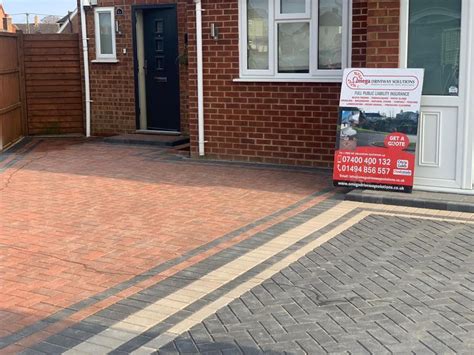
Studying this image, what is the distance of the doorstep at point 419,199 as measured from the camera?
25.1ft

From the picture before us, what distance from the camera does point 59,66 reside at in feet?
49.2

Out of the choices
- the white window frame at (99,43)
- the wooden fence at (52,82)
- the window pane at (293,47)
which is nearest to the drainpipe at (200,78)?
the window pane at (293,47)

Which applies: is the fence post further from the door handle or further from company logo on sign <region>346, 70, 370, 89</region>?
company logo on sign <region>346, 70, 370, 89</region>

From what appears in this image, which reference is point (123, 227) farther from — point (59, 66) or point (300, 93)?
point (59, 66)

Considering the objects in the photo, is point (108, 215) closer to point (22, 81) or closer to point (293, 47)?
point (293, 47)

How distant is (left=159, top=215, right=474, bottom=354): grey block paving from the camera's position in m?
4.19

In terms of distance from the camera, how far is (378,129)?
827 centimetres

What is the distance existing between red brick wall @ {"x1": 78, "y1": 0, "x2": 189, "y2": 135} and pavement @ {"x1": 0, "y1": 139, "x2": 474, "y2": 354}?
17.2 ft

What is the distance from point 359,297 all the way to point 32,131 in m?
11.7

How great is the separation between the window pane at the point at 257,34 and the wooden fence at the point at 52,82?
563 centimetres

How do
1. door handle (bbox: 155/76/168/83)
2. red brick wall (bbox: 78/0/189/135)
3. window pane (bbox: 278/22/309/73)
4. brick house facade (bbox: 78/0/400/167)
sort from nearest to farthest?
brick house facade (bbox: 78/0/400/167), window pane (bbox: 278/22/309/73), door handle (bbox: 155/76/168/83), red brick wall (bbox: 78/0/189/135)

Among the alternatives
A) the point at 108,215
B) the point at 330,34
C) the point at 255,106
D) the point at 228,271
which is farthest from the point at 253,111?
the point at 228,271

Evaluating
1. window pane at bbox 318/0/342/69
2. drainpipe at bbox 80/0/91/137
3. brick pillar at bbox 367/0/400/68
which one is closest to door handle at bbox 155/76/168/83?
drainpipe at bbox 80/0/91/137

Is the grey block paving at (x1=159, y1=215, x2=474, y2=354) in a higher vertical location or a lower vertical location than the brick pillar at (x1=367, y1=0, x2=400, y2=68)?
lower
